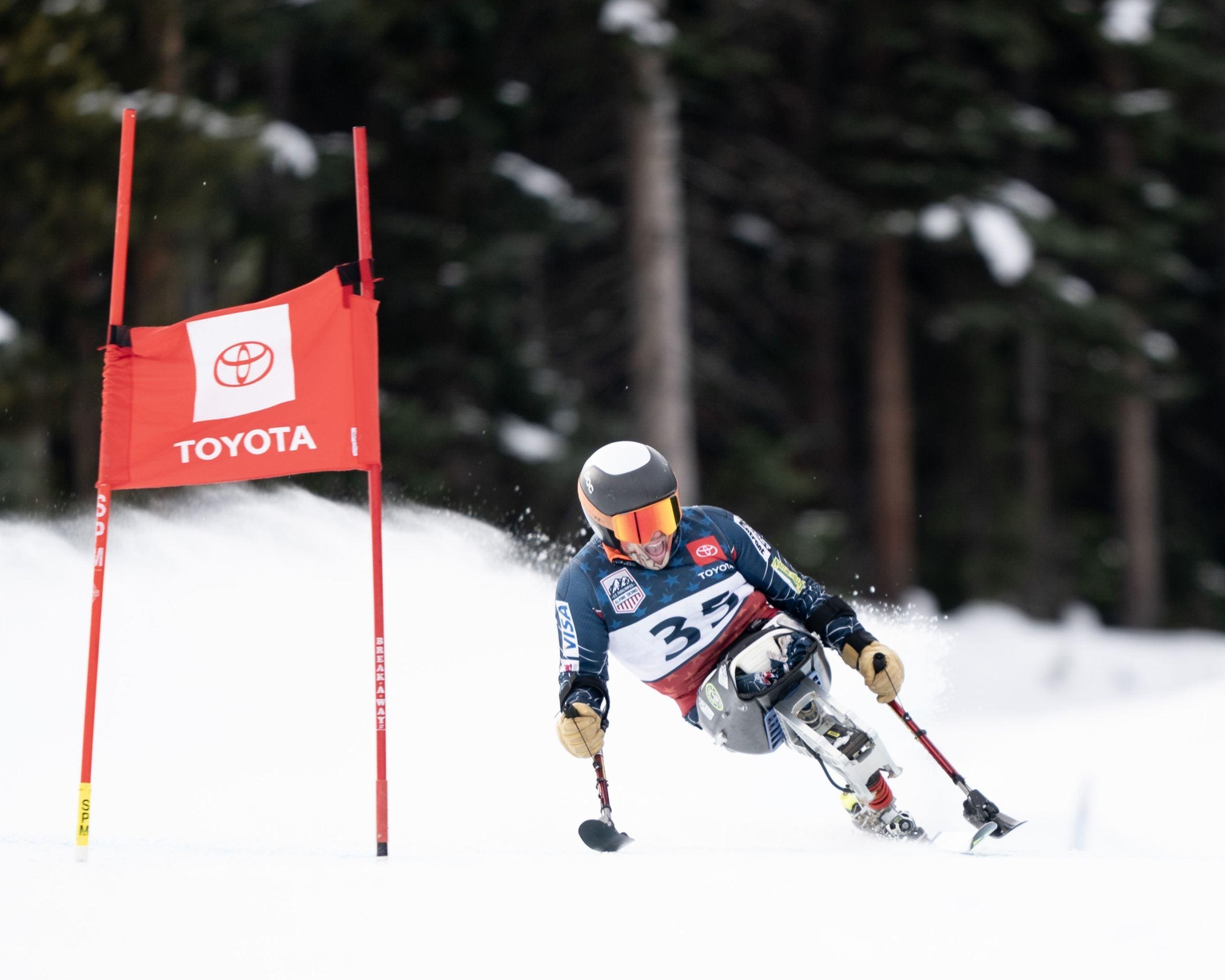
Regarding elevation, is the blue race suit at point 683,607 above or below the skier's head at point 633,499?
below

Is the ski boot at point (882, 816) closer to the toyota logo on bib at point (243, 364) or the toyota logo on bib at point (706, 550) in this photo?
the toyota logo on bib at point (706, 550)

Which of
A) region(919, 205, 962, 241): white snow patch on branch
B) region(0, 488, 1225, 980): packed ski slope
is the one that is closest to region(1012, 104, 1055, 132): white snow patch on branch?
region(919, 205, 962, 241): white snow patch on branch

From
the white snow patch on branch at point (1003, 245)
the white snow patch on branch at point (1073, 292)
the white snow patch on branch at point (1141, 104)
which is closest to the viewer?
the white snow patch on branch at point (1003, 245)

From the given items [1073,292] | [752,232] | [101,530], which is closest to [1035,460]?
[1073,292]

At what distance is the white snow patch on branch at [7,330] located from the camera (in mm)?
11078

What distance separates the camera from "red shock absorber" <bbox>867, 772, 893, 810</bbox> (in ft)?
18.3

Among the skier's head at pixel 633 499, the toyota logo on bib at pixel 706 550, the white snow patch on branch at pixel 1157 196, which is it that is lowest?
the toyota logo on bib at pixel 706 550

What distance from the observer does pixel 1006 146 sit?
22.8 metres

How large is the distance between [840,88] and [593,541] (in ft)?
64.9

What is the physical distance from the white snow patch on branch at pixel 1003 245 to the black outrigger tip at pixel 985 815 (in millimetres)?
14553

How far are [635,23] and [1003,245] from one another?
6.84 metres

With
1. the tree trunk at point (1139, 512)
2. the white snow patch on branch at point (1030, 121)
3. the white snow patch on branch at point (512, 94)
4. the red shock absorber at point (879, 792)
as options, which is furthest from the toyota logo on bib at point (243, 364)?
the tree trunk at point (1139, 512)

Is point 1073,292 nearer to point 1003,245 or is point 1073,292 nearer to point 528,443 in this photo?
point 1003,245

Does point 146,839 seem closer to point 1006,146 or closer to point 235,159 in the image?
point 235,159
